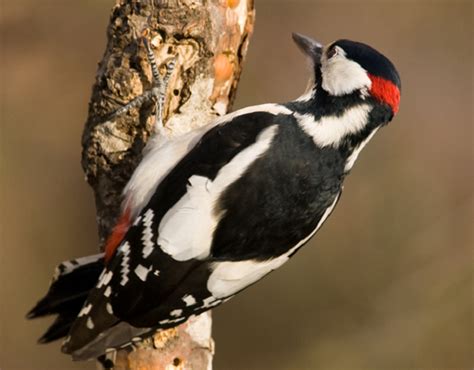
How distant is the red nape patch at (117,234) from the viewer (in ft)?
9.47

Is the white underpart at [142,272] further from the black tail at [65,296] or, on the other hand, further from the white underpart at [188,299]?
the black tail at [65,296]

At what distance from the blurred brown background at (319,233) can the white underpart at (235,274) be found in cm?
212

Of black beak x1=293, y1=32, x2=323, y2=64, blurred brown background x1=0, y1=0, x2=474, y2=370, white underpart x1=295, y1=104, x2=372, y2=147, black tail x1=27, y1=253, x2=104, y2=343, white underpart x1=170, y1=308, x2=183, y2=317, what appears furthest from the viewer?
blurred brown background x1=0, y1=0, x2=474, y2=370

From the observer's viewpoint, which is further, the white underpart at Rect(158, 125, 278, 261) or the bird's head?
the bird's head

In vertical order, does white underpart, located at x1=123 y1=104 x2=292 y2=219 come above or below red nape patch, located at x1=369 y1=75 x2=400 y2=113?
below

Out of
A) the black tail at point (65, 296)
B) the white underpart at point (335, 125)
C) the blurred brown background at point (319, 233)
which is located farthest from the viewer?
the blurred brown background at point (319, 233)

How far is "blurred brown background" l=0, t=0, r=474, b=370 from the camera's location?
15.1ft

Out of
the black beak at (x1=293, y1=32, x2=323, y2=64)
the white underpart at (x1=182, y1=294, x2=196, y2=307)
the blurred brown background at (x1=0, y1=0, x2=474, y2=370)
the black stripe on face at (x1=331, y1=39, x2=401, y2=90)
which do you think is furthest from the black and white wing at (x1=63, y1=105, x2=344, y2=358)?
the blurred brown background at (x1=0, y1=0, x2=474, y2=370)

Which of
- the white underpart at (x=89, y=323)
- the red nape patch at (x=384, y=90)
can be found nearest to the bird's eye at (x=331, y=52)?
the red nape patch at (x=384, y=90)

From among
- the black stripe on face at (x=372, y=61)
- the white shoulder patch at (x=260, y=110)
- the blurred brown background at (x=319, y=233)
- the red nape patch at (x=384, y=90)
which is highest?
the black stripe on face at (x=372, y=61)

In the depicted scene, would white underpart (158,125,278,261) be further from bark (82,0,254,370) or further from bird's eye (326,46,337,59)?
bird's eye (326,46,337,59)

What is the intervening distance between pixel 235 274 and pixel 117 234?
47 centimetres

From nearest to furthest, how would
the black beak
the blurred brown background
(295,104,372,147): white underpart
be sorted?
1. (295,104,372,147): white underpart
2. the black beak
3. the blurred brown background

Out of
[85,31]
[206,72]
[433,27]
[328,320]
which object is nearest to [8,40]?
[85,31]
